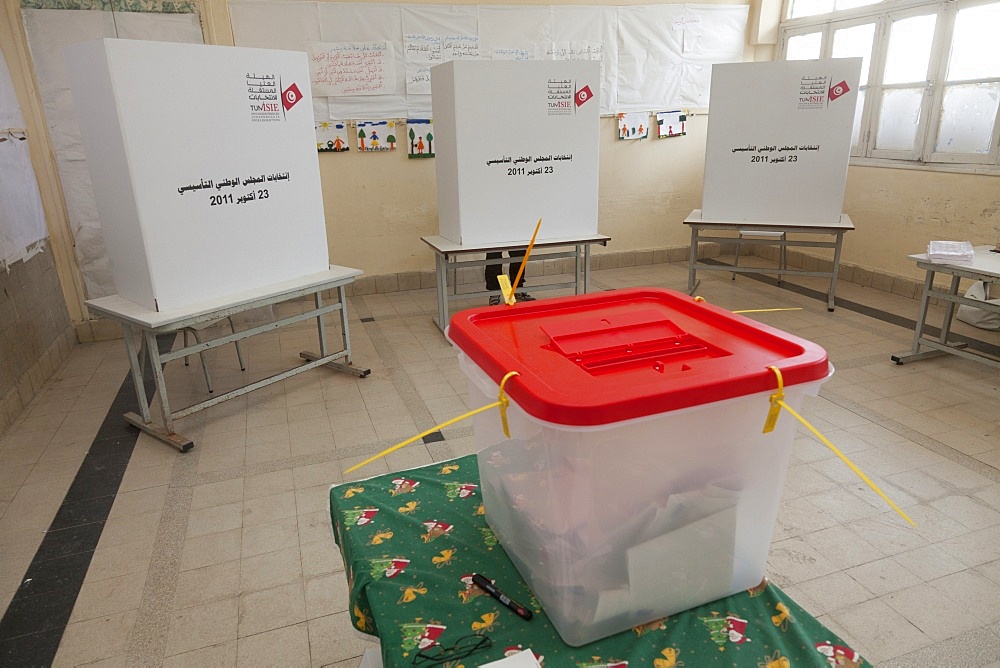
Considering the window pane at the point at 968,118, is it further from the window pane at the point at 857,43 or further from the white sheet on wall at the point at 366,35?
the white sheet on wall at the point at 366,35

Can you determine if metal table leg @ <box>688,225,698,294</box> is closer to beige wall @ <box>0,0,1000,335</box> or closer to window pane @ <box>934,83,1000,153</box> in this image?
beige wall @ <box>0,0,1000,335</box>

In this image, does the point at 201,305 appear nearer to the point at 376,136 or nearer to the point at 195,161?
the point at 195,161

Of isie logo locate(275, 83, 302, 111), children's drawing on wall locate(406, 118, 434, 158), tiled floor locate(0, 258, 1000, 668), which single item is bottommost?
tiled floor locate(0, 258, 1000, 668)

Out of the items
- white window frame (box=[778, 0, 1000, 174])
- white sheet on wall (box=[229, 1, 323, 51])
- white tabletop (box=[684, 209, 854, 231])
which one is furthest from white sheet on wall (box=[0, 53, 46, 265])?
white window frame (box=[778, 0, 1000, 174])

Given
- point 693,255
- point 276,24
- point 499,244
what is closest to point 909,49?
point 693,255

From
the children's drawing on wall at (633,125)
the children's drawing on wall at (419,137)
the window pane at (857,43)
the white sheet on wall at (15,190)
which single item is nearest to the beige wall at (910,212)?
the window pane at (857,43)

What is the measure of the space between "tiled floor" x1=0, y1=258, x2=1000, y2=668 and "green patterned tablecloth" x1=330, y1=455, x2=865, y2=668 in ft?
2.63

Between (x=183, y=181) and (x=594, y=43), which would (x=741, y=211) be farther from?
(x=183, y=181)

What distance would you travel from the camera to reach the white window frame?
4.56 metres

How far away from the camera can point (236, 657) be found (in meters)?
1.73

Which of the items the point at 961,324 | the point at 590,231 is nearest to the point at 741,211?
the point at 590,231

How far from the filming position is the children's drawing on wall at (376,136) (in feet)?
16.9

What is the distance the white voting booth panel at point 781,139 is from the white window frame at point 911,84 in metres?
0.81

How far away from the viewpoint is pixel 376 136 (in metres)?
5.18
